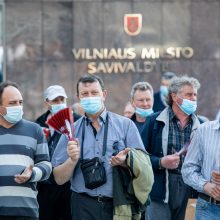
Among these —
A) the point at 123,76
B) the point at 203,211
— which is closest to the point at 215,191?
the point at 203,211

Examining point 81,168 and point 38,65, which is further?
point 38,65

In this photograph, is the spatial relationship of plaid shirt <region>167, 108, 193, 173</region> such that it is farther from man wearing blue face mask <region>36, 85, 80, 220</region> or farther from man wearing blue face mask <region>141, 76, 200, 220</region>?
man wearing blue face mask <region>36, 85, 80, 220</region>

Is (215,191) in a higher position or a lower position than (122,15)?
lower

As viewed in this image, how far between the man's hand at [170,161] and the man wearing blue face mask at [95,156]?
2.36 ft

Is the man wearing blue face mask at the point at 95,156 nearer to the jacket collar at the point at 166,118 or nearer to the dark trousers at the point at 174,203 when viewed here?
the jacket collar at the point at 166,118

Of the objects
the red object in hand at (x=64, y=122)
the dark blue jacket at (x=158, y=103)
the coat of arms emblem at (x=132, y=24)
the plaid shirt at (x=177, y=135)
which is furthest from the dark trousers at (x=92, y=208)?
the coat of arms emblem at (x=132, y=24)

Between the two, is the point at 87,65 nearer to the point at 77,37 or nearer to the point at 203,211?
the point at 77,37

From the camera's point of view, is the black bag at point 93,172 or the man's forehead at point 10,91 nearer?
the black bag at point 93,172

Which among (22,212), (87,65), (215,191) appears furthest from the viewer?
(87,65)

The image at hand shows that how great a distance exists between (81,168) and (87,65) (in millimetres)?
10069

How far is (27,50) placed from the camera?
54.3 ft

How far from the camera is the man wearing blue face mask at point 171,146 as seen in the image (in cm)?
741

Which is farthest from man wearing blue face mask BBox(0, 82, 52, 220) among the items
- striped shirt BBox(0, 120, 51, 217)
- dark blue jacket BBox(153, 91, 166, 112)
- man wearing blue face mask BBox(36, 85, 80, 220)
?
dark blue jacket BBox(153, 91, 166, 112)

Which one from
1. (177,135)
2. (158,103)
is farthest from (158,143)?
(158,103)
